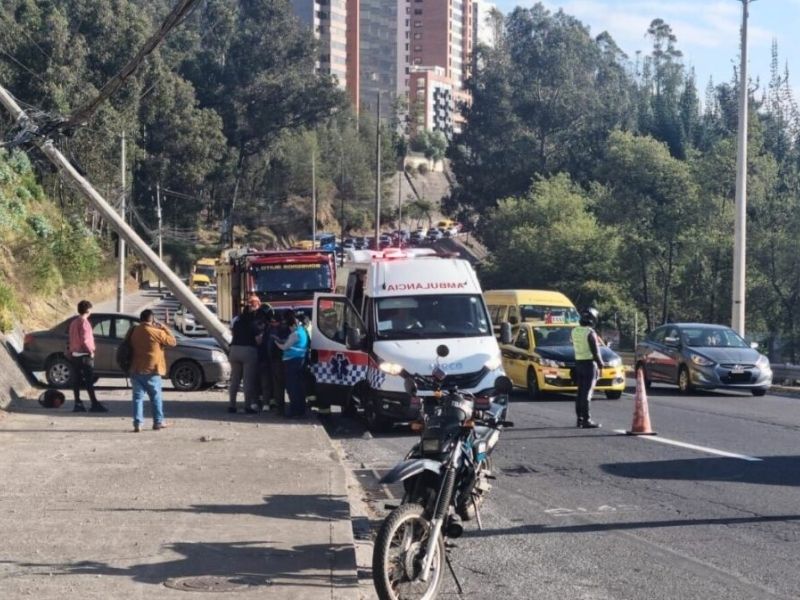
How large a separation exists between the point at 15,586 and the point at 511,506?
5061mm

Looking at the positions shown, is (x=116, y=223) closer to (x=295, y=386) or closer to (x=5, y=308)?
(x=5, y=308)

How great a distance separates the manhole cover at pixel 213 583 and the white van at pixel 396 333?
28.8 ft

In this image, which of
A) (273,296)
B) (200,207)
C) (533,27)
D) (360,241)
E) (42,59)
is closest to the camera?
(273,296)

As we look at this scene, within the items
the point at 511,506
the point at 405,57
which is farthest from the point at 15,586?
the point at 405,57

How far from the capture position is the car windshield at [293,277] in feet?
95.5

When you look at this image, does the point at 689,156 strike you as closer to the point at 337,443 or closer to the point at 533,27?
the point at 533,27

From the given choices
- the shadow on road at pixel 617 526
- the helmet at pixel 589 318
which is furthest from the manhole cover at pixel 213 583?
the helmet at pixel 589 318

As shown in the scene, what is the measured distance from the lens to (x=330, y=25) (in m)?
157

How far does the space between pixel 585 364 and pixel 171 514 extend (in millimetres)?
8996

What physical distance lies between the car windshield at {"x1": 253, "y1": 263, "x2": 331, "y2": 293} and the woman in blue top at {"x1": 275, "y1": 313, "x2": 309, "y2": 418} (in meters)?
10.6

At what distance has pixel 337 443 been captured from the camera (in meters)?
16.4

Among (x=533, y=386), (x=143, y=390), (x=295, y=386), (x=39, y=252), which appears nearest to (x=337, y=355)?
(x=295, y=386)

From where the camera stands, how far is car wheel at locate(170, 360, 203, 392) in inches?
915

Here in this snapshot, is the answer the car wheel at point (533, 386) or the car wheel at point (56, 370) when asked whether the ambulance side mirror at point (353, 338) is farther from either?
the car wheel at point (56, 370)
